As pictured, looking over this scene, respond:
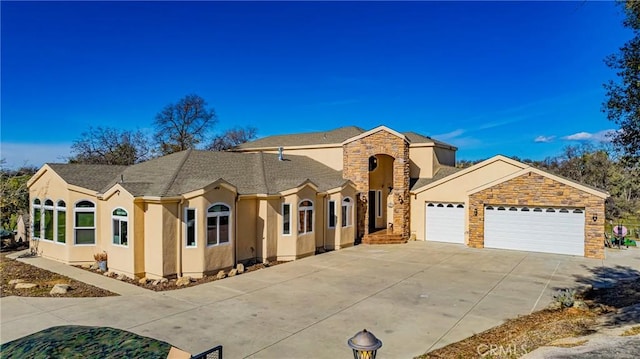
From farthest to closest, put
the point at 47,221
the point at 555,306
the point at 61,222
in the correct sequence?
1. the point at 47,221
2. the point at 61,222
3. the point at 555,306

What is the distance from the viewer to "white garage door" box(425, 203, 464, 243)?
2203 cm

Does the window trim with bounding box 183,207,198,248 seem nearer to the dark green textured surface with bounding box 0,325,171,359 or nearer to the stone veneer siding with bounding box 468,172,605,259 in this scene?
the dark green textured surface with bounding box 0,325,171,359

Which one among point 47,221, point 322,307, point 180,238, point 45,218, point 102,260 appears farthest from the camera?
point 45,218

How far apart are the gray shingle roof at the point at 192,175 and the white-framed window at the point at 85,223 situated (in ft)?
2.64

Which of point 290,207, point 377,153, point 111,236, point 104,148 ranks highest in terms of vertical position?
point 104,148

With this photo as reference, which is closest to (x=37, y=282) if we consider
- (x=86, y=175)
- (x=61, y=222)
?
(x=61, y=222)

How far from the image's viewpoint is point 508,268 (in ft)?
51.3

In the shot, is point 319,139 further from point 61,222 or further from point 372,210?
point 61,222

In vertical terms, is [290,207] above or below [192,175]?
below

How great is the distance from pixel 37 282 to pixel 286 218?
9250mm

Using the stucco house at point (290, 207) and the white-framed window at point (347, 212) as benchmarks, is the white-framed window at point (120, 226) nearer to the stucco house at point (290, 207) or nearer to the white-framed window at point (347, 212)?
the stucco house at point (290, 207)

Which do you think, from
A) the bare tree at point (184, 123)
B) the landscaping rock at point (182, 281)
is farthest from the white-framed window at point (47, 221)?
the bare tree at point (184, 123)

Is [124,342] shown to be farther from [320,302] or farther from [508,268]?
[508,268]

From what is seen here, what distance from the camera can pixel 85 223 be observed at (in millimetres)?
15742
